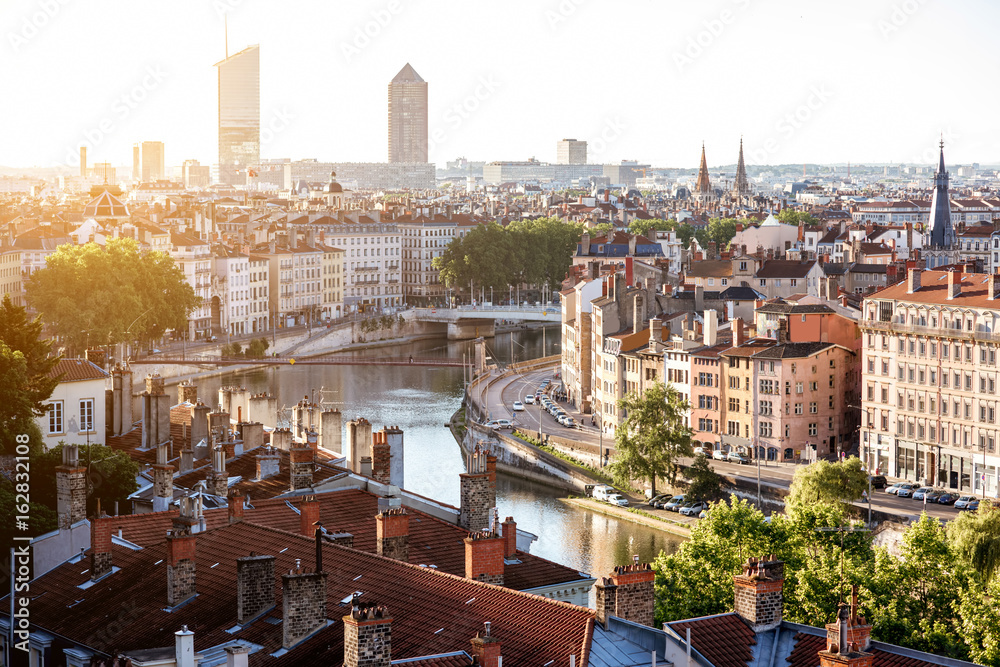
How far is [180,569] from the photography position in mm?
13094

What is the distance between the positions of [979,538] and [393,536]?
12.8m

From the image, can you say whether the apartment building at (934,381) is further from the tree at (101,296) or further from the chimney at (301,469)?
the tree at (101,296)

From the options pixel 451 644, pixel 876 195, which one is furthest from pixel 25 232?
pixel 876 195

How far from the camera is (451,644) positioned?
36.6ft

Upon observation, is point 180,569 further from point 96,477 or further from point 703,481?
point 703,481

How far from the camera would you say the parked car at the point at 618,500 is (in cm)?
3216

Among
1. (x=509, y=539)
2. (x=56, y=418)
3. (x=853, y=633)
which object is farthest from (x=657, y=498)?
(x=853, y=633)

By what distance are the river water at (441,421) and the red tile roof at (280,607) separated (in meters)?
12.4

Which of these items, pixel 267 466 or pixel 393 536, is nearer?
pixel 393 536

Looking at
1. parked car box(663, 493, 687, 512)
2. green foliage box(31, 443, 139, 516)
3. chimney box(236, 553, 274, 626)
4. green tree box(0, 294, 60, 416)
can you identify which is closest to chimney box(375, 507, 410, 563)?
chimney box(236, 553, 274, 626)

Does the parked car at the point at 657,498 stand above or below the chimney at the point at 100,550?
below

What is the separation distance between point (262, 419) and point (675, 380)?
43.5 feet

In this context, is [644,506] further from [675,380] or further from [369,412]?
[369,412]

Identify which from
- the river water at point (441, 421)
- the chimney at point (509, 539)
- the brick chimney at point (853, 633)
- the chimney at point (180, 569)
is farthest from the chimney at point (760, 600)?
the river water at point (441, 421)
